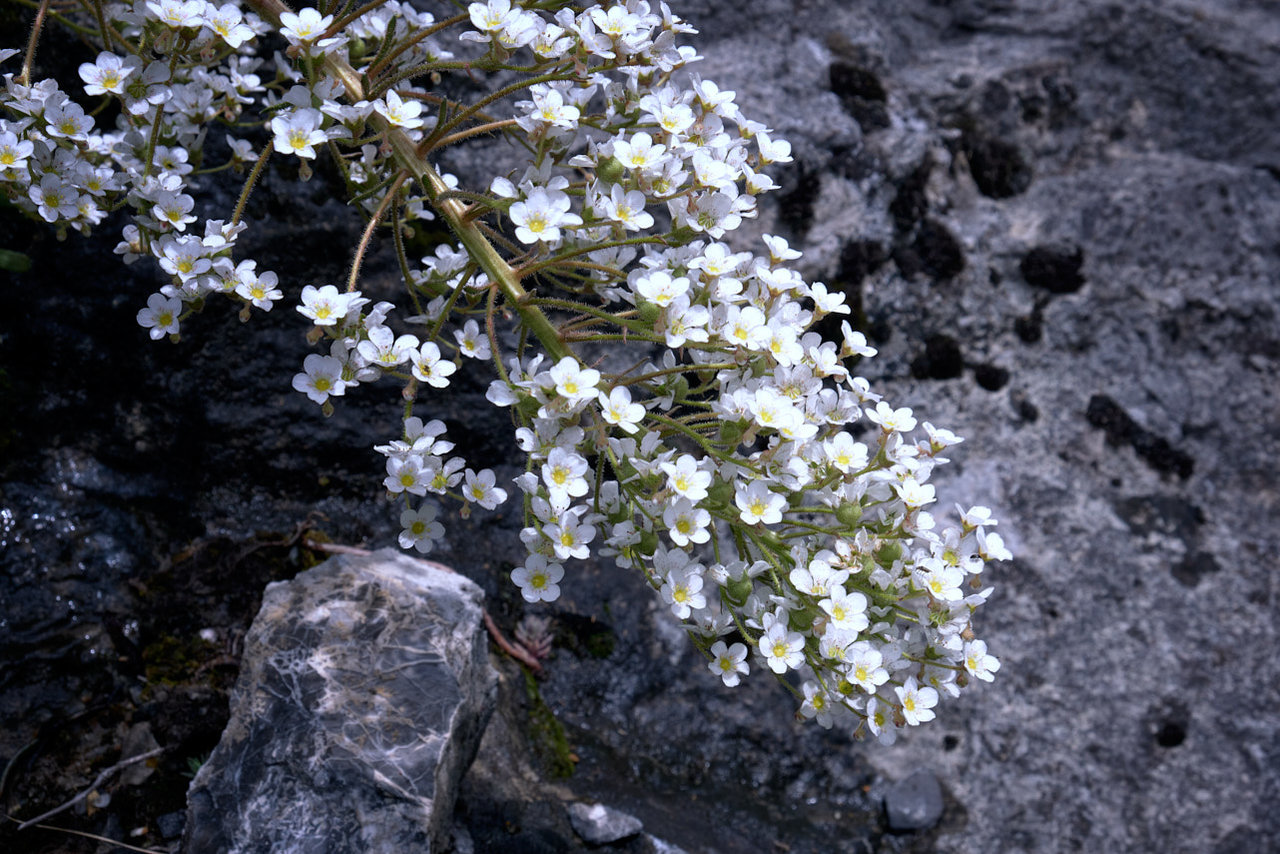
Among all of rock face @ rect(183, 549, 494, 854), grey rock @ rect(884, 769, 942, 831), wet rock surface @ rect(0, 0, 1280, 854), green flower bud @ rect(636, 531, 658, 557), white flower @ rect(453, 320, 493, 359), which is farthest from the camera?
grey rock @ rect(884, 769, 942, 831)

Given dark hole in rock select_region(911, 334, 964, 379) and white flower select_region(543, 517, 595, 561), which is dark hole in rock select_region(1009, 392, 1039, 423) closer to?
dark hole in rock select_region(911, 334, 964, 379)

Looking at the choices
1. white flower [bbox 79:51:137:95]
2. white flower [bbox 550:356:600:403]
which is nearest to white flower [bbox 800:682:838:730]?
white flower [bbox 550:356:600:403]

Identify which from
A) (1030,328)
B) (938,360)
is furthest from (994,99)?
(938,360)

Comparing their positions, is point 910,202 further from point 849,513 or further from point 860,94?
point 849,513

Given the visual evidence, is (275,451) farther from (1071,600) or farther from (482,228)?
(1071,600)

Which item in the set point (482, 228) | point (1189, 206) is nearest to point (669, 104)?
point (482, 228)

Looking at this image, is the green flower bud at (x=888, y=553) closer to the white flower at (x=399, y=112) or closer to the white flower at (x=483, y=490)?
the white flower at (x=483, y=490)
